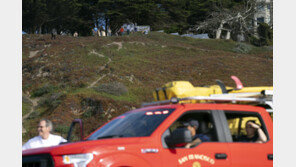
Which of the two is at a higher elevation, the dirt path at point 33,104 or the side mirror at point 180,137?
the side mirror at point 180,137

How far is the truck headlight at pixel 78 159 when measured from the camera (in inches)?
210

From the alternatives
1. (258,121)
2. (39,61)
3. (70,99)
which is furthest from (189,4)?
(258,121)

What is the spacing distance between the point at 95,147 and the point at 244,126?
8.81 feet

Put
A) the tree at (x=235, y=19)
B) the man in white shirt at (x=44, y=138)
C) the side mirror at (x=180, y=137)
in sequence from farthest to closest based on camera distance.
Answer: the tree at (x=235, y=19) → the man in white shirt at (x=44, y=138) → the side mirror at (x=180, y=137)

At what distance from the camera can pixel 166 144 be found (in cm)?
595

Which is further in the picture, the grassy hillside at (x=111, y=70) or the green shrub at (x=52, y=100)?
the green shrub at (x=52, y=100)

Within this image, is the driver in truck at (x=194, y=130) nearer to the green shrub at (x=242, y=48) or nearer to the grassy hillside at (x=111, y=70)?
the grassy hillside at (x=111, y=70)

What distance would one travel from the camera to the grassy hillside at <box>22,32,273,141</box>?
65.2 feet

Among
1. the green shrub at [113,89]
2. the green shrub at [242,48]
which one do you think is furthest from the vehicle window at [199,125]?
the green shrub at [242,48]

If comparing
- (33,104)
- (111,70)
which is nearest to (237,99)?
(33,104)

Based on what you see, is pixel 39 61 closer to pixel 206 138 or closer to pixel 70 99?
pixel 70 99

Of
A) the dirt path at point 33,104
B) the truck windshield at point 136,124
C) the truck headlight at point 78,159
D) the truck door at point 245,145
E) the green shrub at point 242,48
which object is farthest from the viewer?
the green shrub at point 242,48

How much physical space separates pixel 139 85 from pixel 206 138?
58.1 feet

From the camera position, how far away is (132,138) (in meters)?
5.88
